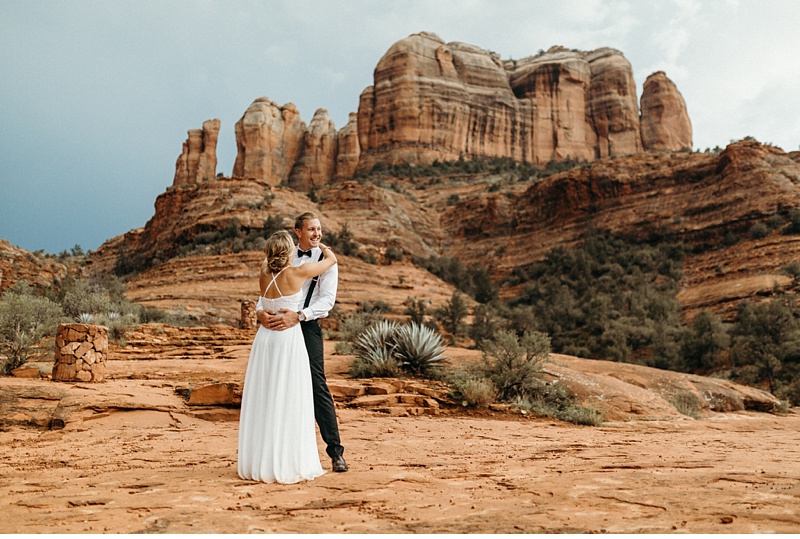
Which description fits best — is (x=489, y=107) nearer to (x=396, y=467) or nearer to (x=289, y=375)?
(x=396, y=467)

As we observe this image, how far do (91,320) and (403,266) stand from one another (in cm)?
2023

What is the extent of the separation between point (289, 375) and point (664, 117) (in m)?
74.9

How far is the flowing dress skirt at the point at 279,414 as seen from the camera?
407 cm

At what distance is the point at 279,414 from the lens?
417cm

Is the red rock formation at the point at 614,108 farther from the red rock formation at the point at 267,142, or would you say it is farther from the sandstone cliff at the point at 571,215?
the red rock formation at the point at 267,142

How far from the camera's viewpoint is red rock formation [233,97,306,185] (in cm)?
7075

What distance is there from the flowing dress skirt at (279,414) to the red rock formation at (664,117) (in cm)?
7157

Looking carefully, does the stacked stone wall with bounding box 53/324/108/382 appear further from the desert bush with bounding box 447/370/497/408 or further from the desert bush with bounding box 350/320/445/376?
the desert bush with bounding box 447/370/497/408

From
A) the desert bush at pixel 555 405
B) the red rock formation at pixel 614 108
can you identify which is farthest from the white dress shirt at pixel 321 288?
the red rock formation at pixel 614 108

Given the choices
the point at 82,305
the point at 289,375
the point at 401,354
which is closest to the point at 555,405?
the point at 401,354

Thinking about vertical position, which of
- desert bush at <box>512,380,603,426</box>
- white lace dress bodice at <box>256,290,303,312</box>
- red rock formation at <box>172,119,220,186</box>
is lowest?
desert bush at <box>512,380,603,426</box>

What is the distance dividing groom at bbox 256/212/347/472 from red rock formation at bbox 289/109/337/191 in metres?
67.3

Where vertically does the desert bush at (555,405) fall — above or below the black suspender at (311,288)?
below

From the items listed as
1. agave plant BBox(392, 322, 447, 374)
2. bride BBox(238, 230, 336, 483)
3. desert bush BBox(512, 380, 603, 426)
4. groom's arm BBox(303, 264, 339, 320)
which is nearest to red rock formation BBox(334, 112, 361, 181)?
agave plant BBox(392, 322, 447, 374)
